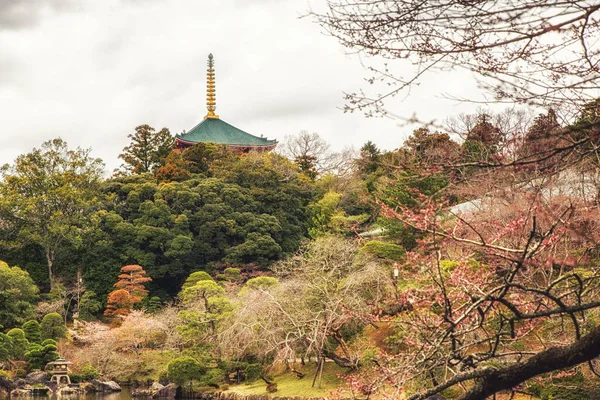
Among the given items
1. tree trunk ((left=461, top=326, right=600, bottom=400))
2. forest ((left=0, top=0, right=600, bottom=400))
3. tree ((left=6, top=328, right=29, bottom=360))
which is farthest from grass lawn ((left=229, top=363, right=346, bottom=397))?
tree trunk ((left=461, top=326, right=600, bottom=400))

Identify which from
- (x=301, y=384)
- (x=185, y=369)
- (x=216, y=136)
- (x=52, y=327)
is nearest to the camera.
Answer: (x=301, y=384)

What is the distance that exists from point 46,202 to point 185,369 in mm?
12861

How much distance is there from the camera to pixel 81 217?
28.4 meters

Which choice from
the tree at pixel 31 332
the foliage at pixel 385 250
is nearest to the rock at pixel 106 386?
the tree at pixel 31 332

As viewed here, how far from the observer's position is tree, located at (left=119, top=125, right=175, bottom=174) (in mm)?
35219

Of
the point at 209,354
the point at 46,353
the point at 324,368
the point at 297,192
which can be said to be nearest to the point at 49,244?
the point at 46,353

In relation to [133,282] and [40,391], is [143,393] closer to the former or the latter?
[40,391]

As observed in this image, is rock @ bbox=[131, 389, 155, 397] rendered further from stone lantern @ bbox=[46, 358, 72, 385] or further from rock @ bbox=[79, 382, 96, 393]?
stone lantern @ bbox=[46, 358, 72, 385]

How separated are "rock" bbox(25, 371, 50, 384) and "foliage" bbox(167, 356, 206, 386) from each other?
A: 14.9ft

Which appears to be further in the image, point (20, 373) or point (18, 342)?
point (18, 342)

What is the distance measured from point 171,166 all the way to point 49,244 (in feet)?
19.9

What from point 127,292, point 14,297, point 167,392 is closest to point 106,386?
point 167,392

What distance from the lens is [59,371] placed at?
20.8 meters

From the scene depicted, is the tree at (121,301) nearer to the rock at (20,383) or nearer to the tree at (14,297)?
the tree at (14,297)
